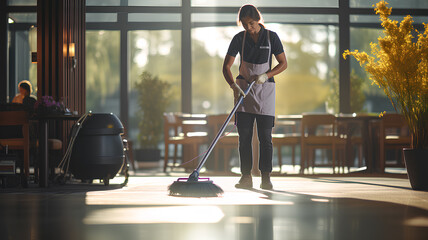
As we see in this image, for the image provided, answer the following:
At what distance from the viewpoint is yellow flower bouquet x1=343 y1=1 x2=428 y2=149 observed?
4809 millimetres

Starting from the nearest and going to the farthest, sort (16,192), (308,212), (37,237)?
1. (37,237)
2. (308,212)
3. (16,192)

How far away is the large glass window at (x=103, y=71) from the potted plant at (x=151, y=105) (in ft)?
1.48

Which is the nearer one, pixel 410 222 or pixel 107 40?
pixel 410 222

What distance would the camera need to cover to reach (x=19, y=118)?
215 inches

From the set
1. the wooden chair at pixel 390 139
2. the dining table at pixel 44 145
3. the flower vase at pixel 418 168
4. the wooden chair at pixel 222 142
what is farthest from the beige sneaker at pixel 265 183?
the wooden chair at pixel 390 139

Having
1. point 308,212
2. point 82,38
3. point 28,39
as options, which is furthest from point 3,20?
point 308,212

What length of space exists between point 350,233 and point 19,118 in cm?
369

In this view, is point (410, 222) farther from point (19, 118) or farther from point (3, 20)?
point (3, 20)

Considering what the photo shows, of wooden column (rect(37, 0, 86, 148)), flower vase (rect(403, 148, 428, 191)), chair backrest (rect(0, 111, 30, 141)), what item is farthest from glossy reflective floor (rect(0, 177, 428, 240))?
wooden column (rect(37, 0, 86, 148))

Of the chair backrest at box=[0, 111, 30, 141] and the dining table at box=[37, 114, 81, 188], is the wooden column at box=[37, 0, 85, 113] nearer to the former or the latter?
the chair backrest at box=[0, 111, 30, 141]

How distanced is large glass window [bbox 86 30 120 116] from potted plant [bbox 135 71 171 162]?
451 millimetres

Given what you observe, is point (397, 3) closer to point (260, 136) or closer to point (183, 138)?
point (183, 138)

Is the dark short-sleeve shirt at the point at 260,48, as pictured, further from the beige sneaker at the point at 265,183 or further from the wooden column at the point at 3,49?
the wooden column at the point at 3,49

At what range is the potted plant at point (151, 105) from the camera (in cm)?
1062
